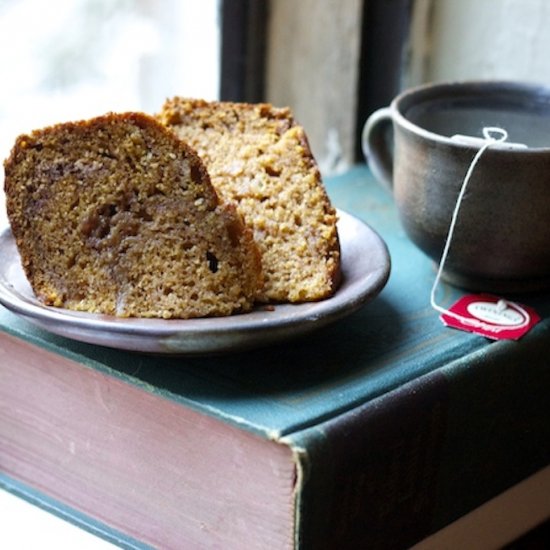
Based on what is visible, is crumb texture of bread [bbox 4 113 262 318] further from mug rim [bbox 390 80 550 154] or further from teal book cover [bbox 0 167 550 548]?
mug rim [bbox 390 80 550 154]

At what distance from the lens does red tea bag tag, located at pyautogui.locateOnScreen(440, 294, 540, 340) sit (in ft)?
2.63

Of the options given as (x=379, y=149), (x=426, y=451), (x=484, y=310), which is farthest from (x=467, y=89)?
(x=426, y=451)

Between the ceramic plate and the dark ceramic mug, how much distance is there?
0.33 ft

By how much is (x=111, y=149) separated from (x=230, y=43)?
50cm

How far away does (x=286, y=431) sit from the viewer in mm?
654

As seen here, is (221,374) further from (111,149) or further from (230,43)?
(230,43)

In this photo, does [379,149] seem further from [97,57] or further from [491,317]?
[97,57]

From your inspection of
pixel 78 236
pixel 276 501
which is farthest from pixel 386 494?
pixel 78 236

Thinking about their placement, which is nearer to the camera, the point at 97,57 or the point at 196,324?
the point at 196,324

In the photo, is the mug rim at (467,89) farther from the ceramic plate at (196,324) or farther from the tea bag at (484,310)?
the ceramic plate at (196,324)

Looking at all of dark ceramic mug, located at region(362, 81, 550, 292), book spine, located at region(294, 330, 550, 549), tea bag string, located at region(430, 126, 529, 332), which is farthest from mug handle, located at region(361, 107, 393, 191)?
book spine, located at region(294, 330, 550, 549)

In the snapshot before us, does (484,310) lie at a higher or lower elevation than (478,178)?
lower

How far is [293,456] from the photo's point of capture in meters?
0.65

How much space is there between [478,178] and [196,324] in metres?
0.26
